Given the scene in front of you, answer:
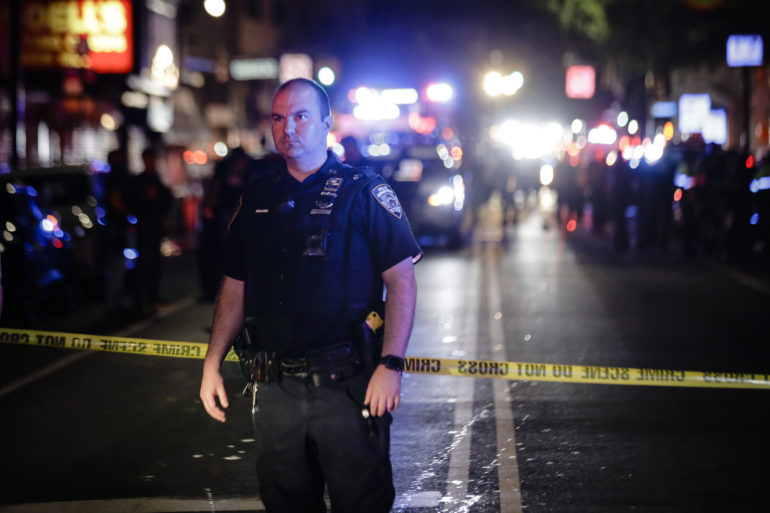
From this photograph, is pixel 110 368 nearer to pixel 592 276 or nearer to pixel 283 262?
pixel 283 262

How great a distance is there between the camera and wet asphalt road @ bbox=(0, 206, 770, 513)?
597cm

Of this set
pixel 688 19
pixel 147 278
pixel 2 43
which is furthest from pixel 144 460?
Result: pixel 688 19

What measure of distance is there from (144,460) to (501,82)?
96.6 feet

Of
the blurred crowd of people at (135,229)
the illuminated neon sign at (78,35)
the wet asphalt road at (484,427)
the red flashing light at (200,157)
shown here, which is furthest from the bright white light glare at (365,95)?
the wet asphalt road at (484,427)

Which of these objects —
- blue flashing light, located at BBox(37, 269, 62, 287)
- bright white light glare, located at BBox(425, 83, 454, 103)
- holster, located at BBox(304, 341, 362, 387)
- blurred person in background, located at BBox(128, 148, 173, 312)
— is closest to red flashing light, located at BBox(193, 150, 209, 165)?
bright white light glare, located at BBox(425, 83, 454, 103)

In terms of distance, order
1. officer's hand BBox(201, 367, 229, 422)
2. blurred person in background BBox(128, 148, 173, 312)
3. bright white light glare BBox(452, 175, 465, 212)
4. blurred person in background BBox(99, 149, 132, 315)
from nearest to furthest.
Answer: officer's hand BBox(201, 367, 229, 422) < blurred person in background BBox(99, 149, 132, 315) < blurred person in background BBox(128, 148, 173, 312) < bright white light glare BBox(452, 175, 465, 212)

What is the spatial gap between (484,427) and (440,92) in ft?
76.9

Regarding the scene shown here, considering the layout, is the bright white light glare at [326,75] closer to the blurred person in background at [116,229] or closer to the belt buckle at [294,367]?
the blurred person in background at [116,229]

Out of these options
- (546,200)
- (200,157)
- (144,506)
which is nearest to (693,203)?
(144,506)

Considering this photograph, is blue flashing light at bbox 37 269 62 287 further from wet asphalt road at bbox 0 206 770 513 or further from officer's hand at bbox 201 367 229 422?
officer's hand at bbox 201 367 229 422

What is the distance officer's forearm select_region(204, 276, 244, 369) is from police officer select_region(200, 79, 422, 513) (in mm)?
99

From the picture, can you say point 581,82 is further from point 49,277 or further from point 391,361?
point 391,361

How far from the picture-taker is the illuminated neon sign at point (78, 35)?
2627cm

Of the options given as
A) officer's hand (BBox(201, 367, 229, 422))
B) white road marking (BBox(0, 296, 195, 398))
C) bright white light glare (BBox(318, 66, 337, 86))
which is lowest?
white road marking (BBox(0, 296, 195, 398))
